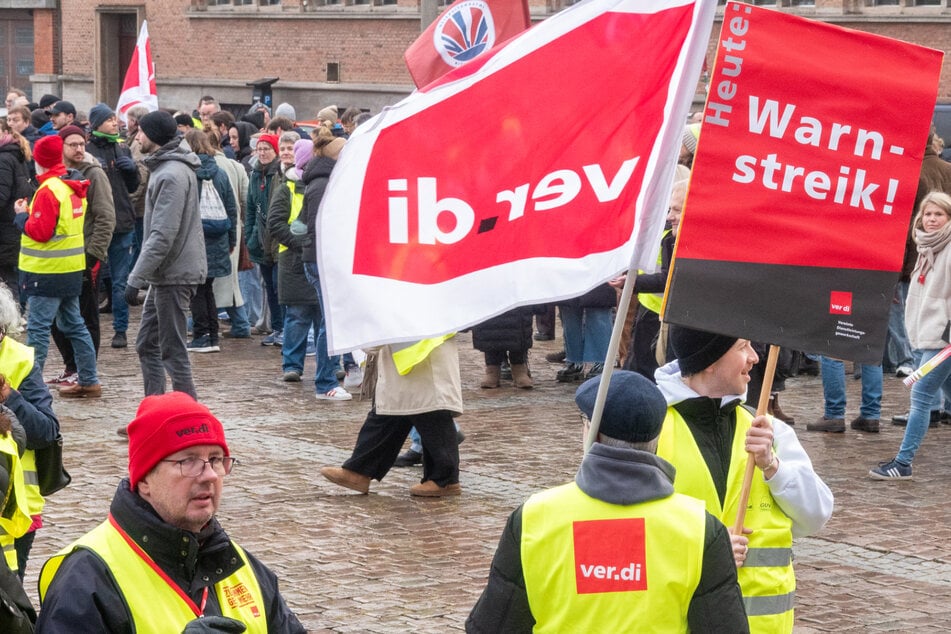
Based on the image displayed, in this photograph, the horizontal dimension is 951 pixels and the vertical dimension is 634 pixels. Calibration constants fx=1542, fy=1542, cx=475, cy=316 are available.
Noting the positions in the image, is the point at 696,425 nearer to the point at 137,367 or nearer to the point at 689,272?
the point at 689,272

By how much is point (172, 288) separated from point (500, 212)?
642cm

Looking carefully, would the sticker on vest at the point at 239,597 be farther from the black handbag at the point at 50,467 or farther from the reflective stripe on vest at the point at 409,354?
the reflective stripe on vest at the point at 409,354

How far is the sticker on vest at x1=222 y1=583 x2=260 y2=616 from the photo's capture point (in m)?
3.42

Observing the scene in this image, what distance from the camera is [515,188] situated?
4.30 meters

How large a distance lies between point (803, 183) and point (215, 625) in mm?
1994

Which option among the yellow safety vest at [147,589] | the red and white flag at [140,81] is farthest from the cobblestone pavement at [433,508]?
the red and white flag at [140,81]

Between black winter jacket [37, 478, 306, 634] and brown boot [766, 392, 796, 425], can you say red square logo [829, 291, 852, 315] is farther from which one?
brown boot [766, 392, 796, 425]

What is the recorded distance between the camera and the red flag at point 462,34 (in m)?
6.33

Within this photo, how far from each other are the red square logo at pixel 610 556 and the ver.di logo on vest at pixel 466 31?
3.96 metres

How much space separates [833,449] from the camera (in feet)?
33.9

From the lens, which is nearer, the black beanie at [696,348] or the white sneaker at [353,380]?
the black beanie at [696,348]

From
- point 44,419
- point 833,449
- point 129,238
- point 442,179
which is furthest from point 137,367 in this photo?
point 442,179

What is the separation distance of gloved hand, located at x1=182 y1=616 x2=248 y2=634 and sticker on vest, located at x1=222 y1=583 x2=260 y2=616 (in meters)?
0.28

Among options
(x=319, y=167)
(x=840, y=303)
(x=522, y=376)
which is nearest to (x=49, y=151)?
(x=319, y=167)
